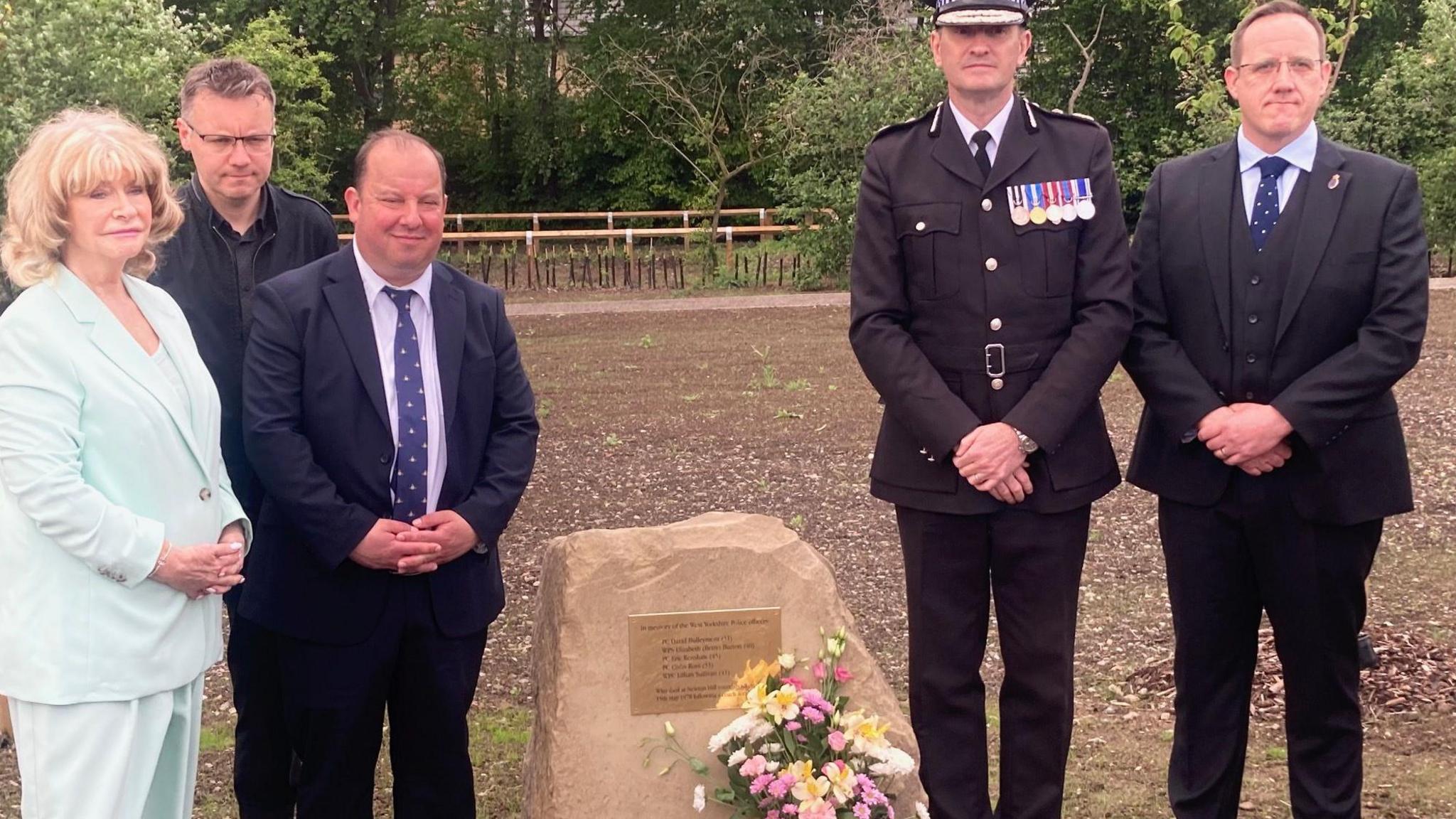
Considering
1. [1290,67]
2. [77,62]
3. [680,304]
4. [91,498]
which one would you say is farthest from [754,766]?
[77,62]

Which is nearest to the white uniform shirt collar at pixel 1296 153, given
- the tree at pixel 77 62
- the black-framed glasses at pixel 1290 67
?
the black-framed glasses at pixel 1290 67

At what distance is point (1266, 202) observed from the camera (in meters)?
3.88

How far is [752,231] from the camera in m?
25.8

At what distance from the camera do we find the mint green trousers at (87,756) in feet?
10.1

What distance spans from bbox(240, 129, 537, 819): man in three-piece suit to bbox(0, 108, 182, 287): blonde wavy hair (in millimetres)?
567

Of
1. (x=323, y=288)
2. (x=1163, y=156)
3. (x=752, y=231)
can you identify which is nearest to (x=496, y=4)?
(x=752, y=231)

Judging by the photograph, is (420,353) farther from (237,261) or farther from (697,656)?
(697,656)

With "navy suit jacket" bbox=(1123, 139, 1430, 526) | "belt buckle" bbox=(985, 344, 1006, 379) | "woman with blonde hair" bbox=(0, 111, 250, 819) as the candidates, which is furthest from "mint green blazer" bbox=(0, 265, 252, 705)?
"navy suit jacket" bbox=(1123, 139, 1430, 526)

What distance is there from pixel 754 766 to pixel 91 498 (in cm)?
169

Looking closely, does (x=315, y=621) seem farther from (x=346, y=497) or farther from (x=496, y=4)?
(x=496, y=4)

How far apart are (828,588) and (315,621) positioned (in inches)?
53.0

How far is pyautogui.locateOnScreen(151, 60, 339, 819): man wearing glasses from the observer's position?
396 centimetres

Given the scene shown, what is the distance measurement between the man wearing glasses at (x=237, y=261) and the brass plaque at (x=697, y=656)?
1.03 metres

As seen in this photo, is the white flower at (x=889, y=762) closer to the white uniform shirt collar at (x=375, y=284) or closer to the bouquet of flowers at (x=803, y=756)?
the bouquet of flowers at (x=803, y=756)
